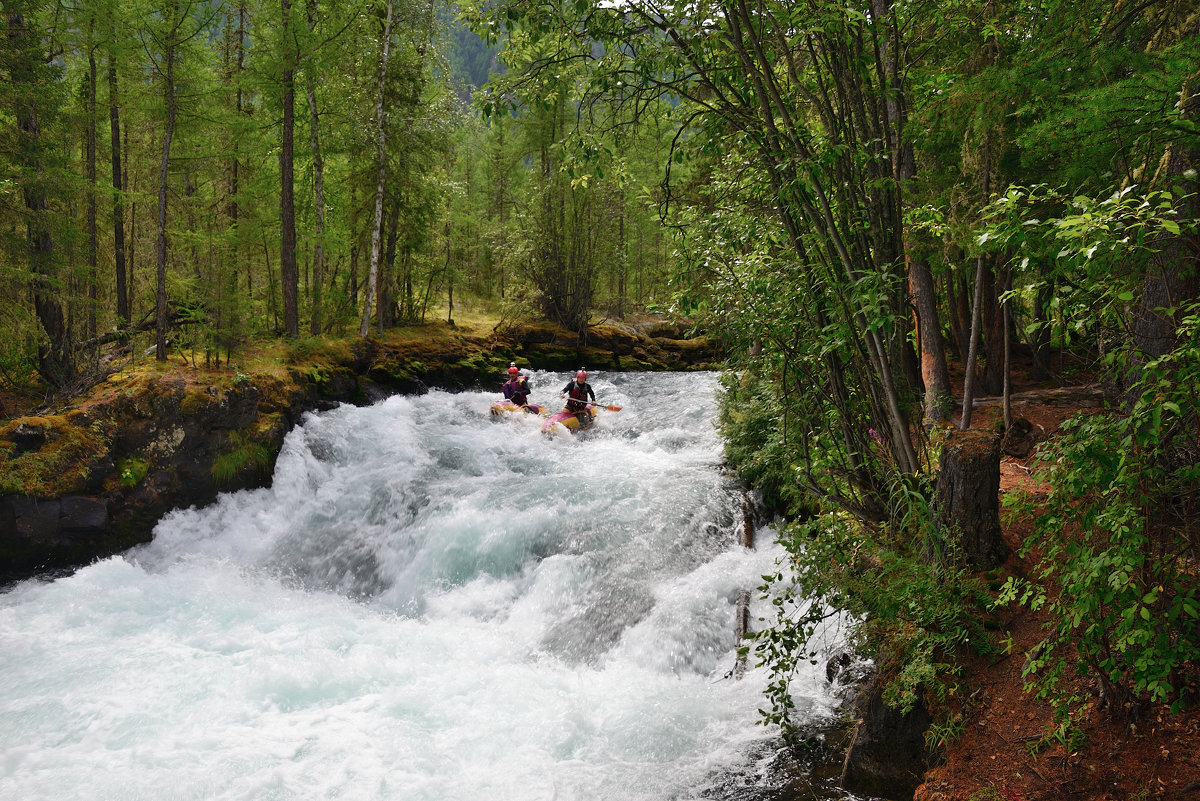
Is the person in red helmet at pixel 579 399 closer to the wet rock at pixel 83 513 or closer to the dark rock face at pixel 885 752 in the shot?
the wet rock at pixel 83 513

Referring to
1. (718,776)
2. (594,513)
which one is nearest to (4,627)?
(594,513)

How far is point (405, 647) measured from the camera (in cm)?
613

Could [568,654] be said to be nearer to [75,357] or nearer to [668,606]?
[668,606]

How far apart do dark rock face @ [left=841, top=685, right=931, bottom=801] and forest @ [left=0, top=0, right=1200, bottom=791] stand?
168mm

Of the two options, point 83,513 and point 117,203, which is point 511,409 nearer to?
point 83,513

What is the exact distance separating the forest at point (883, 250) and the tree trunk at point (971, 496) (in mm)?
43

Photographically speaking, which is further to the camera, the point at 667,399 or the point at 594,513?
the point at 667,399

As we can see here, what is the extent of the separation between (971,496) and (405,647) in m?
5.30

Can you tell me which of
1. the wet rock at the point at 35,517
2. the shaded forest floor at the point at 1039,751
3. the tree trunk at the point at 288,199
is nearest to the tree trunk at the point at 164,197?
the tree trunk at the point at 288,199

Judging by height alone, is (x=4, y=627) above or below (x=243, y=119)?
below

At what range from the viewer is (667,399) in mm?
15039

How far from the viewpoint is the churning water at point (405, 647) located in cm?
440

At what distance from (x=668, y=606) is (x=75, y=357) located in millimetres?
9418

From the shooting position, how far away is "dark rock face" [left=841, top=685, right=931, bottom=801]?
3600 mm
